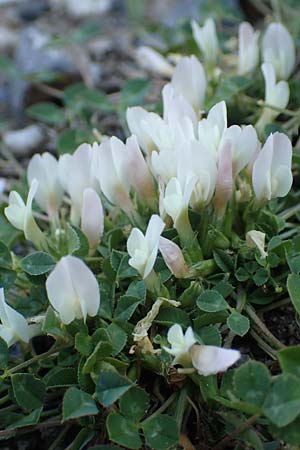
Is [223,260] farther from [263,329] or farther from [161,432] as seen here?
[161,432]

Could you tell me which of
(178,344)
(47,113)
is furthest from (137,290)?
(47,113)

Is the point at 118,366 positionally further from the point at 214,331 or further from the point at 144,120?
the point at 144,120

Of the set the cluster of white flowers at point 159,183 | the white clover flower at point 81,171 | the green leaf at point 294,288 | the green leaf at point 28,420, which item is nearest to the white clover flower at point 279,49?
the cluster of white flowers at point 159,183

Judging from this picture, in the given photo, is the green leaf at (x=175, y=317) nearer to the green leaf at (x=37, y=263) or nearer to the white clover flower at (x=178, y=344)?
the white clover flower at (x=178, y=344)

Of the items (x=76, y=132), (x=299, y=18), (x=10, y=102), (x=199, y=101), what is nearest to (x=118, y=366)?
(x=199, y=101)

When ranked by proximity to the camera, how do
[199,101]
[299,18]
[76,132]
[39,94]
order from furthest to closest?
[39,94] → [299,18] → [76,132] → [199,101]

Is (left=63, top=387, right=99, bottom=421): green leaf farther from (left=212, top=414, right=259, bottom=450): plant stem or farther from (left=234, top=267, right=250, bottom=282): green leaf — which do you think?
(left=234, top=267, right=250, bottom=282): green leaf
